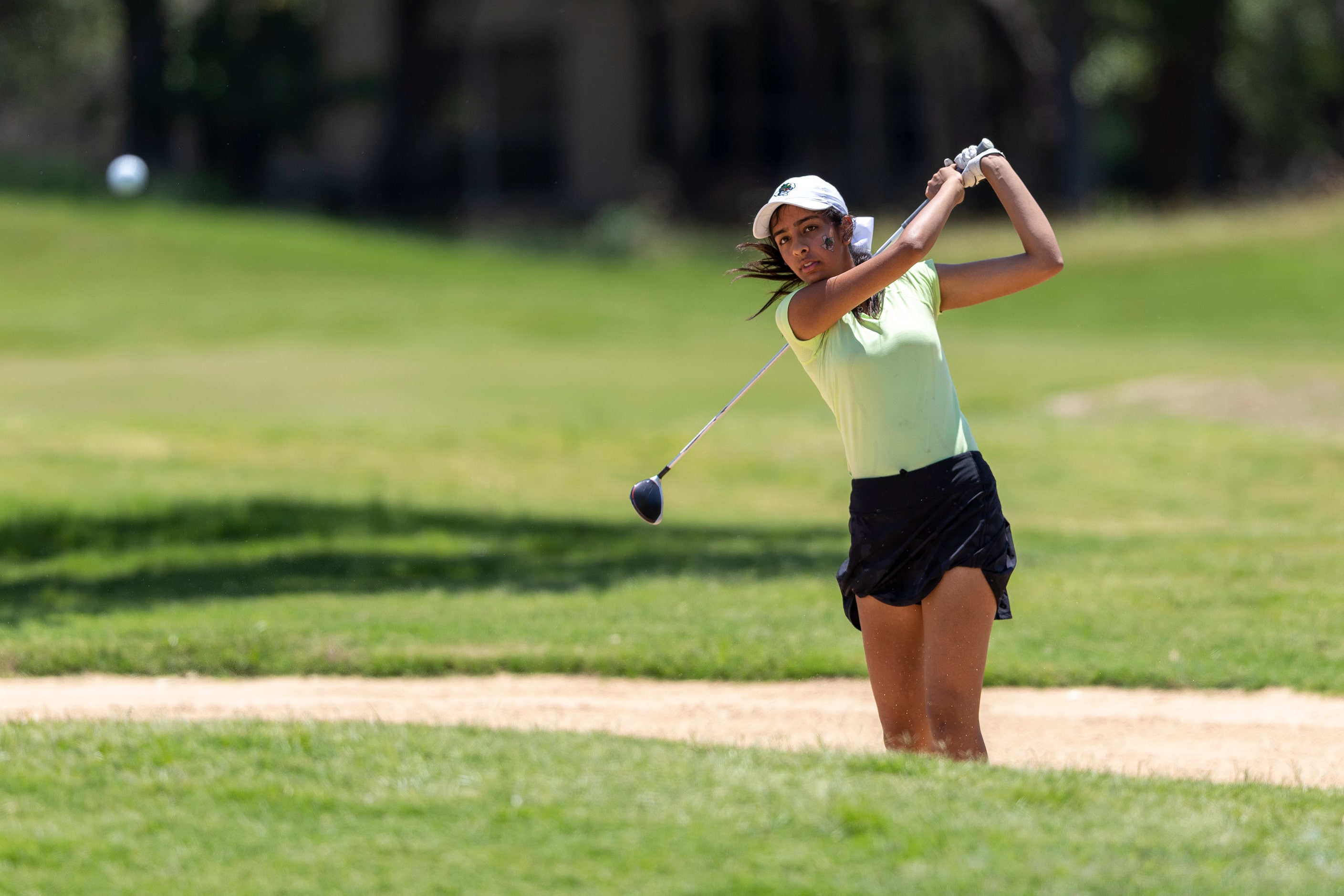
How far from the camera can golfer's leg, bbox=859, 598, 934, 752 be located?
511 cm

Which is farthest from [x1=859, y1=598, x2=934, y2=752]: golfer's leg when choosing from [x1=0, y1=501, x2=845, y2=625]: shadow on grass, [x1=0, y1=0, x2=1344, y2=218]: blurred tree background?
[x1=0, y1=0, x2=1344, y2=218]: blurred tree background

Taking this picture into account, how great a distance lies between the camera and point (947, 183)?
5020 mm

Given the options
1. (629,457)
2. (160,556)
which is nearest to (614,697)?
(160,556)

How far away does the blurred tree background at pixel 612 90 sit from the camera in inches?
1531

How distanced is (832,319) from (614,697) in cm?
313

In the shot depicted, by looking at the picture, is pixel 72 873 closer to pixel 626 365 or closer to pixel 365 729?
pixel 365 729

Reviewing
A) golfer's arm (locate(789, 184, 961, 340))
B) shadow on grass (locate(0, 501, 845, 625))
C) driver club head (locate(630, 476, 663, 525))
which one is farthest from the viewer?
shadow on grass (locate(0, 501, 845, 625))

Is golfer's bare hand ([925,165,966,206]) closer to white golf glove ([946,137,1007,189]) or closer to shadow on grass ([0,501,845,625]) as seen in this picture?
white golf glove ([946,137,1007,189])

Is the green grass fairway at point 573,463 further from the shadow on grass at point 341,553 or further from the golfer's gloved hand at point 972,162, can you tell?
the golfer's gloved hand at point 972,162

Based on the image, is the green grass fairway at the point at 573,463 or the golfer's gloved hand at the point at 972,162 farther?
the green grass fairway at the point at 573,463

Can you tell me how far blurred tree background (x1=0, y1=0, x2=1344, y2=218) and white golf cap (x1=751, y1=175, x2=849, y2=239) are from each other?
33.3 m

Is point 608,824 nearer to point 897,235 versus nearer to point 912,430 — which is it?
point 912,430

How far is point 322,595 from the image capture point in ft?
32.2

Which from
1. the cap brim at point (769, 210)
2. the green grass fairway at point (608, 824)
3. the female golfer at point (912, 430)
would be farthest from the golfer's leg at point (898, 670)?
the cap brim at point (769, 210)
